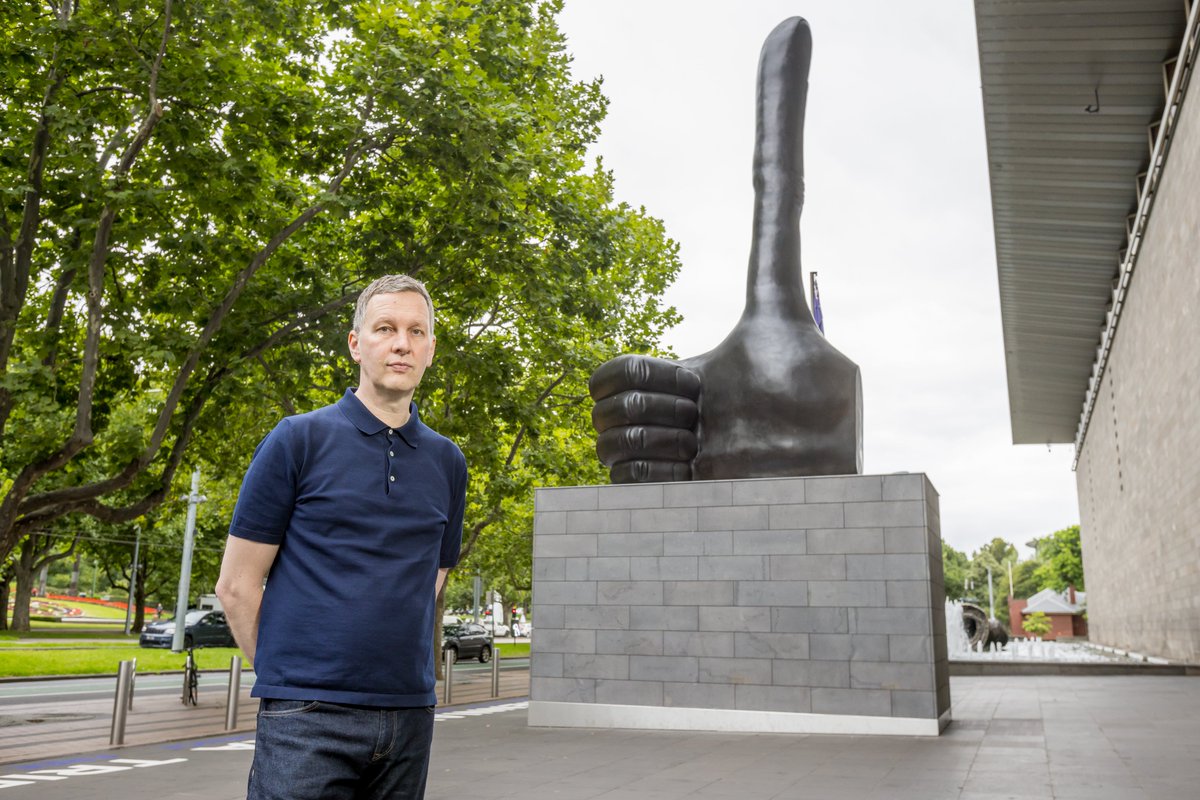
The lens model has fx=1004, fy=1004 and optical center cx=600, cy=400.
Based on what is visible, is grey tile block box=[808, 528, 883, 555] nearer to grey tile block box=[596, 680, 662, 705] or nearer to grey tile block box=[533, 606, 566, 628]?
grey tile block box=[596, 680, 662, 705]

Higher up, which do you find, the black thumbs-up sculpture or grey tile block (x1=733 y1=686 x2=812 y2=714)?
the black thumbs-up sculpture

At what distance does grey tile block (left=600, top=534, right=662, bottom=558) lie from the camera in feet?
41.6

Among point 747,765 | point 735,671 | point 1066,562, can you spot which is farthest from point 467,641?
point 1066,562

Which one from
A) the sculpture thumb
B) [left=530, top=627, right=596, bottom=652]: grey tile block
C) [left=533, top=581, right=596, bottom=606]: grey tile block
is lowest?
[left=530, top=627, right=596, bottom=652]: grey tile block

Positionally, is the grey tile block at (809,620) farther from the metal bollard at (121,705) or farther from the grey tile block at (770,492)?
the metal bollard at (121,705)

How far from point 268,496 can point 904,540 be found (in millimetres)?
10109

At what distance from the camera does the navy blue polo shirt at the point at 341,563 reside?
2334 mm

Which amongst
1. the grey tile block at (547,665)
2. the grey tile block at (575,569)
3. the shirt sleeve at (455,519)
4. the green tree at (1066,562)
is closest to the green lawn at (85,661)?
the grey tile block at (547,665)

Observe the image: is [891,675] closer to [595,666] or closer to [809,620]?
[809,620]

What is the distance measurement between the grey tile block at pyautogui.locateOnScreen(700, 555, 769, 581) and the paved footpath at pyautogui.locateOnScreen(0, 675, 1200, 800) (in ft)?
5.99

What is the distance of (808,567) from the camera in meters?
11.8

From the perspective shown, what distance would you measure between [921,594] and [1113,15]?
15130 millimetres

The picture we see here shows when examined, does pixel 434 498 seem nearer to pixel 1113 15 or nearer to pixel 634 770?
pixel 634 770

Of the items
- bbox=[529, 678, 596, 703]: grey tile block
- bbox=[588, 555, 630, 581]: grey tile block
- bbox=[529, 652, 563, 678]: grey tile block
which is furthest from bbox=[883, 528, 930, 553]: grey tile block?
bbox=[529, 652, 563, 678]: grey tile block
